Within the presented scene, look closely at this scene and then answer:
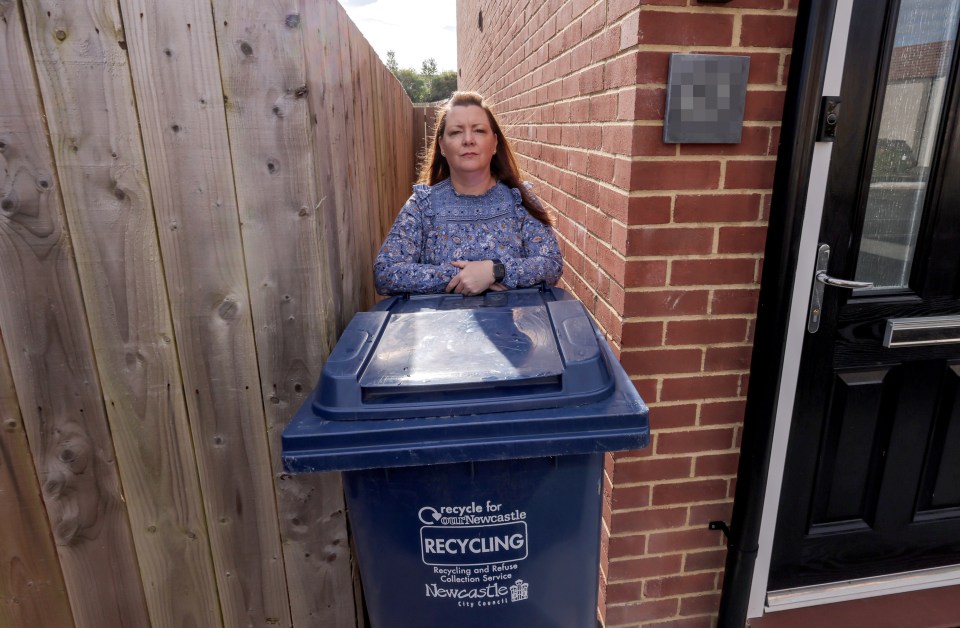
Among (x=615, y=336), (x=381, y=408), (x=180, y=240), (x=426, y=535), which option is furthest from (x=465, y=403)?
(x=180, y=240)

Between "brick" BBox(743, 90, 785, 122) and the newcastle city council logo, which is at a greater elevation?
"brick" BBox(743, 90, 785, 122)

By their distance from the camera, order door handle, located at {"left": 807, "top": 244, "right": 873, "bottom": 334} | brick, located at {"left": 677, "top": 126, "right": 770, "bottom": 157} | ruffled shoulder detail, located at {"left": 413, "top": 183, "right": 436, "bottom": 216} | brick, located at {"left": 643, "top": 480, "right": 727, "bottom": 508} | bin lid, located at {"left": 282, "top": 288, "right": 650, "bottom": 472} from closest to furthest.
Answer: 1. bin lid, located at {"left": 282, "top": 288, "right": 650, "bottom": 472}
2. brick, located at {"left": 677, "top": 126, "right": 770, "bottom": 157}
3. door handle, located at {"left": 807, "top": 244, "right": 873, "bottom": 334}
4. brick, located at {"left": 643, "top": 480, "right": 727, "bottom": 508}
5. ruffled shoulder detail, located at {"left": 413, "top": 183, "right": 436, "bottom": 216}

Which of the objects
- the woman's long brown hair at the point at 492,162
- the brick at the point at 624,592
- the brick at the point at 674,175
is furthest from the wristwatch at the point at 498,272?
the brick at the point at 624,592

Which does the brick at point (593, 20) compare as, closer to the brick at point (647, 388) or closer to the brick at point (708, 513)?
the brick at point (647, 388)

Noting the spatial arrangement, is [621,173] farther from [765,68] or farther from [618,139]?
[765,68]

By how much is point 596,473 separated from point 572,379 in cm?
29

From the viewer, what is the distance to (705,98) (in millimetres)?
1541

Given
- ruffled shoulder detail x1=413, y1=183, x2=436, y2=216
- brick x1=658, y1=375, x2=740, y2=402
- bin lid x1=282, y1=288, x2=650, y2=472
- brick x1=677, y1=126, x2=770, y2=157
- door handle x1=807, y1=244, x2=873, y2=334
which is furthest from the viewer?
ruffled shoulder detail x1=413, y1=183, x2=436, y2=216

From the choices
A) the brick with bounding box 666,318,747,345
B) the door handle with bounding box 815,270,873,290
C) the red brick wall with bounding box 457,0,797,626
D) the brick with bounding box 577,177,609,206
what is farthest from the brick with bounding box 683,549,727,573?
the brick with bounding box 577,177,609,206

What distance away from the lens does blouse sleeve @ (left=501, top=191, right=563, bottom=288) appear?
1.97 metres

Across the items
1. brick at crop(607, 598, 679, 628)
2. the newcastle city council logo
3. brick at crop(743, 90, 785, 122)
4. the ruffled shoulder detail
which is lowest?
brick at crop(607, 598, 679, 628)

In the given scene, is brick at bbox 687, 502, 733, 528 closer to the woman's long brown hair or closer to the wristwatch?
the wristwatch

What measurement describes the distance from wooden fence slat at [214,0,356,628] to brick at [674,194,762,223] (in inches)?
41.5

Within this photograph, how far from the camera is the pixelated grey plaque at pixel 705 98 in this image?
1.52 m
